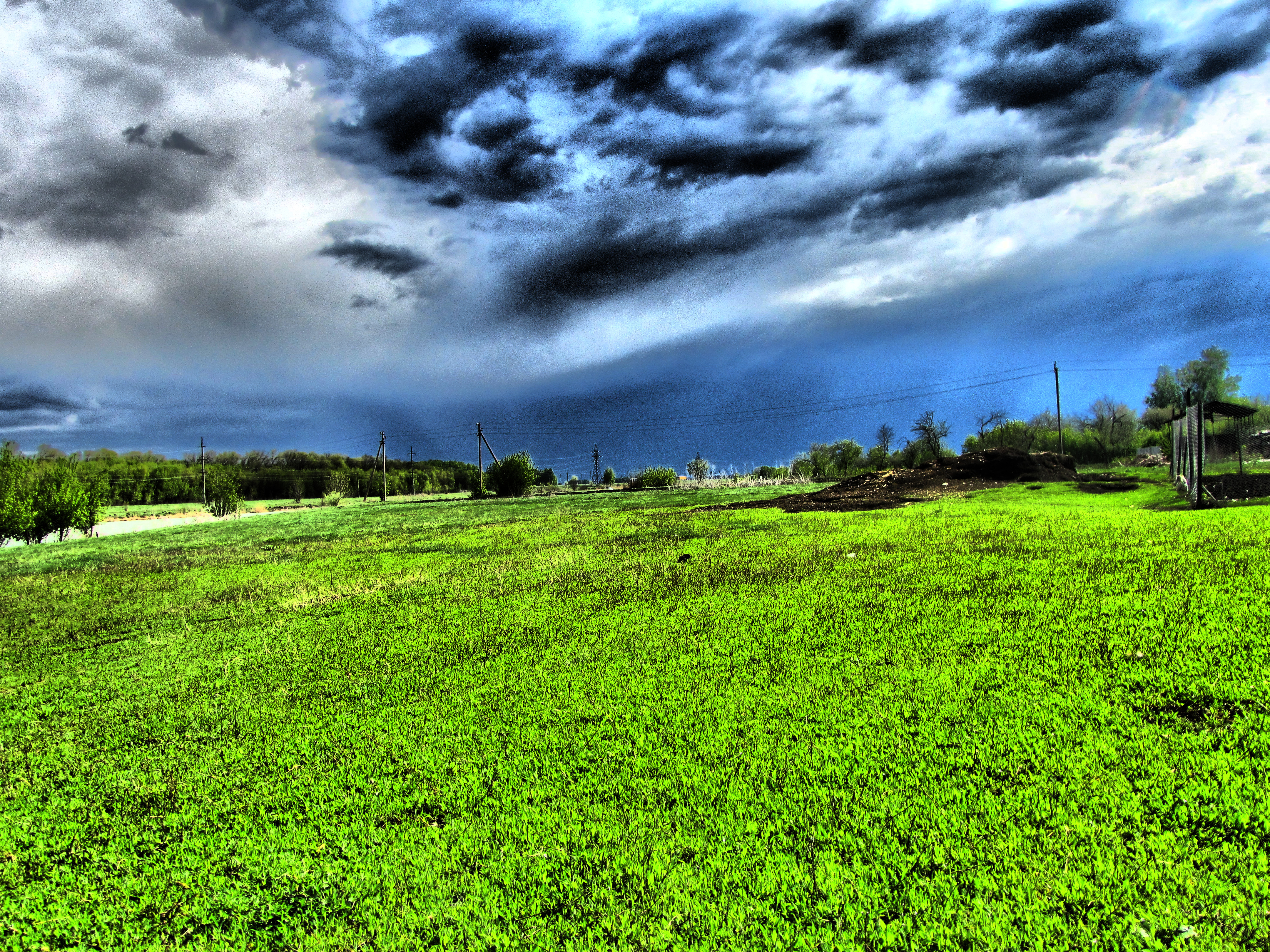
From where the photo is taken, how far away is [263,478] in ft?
313

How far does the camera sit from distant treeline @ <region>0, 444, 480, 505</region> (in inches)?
3196

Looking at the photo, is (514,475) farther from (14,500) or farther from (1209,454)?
(1209,454)

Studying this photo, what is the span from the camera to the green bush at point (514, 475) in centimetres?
4653

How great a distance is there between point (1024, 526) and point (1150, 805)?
7.50m

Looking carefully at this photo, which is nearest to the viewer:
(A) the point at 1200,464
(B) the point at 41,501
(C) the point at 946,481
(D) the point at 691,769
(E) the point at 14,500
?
(D) the point at 691,769

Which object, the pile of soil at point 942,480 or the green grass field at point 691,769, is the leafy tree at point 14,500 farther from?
the pile of soil at point 942,480

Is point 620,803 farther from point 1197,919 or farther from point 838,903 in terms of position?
point 1197,919

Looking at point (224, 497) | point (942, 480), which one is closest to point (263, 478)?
point (224, 497)

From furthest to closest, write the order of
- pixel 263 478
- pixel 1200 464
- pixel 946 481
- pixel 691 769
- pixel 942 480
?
pixel 263 478 → pixel 942 480 → pixel 946 481 → pixel 1200 464 → pixel 691 769

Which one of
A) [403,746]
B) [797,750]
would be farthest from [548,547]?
[797,750]

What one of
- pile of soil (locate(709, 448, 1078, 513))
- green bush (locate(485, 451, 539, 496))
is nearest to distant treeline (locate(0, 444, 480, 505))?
green bush (locate(485, 451, 539, 496))

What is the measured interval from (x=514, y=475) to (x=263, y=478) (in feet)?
227

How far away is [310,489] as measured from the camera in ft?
318

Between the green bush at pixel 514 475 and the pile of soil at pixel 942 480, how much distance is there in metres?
28.3
